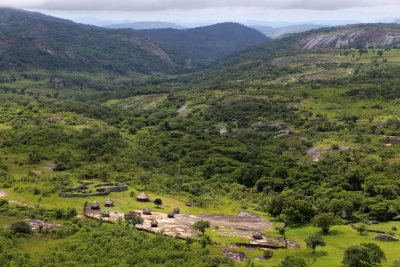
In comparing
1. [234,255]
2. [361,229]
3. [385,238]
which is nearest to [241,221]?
[234,255]

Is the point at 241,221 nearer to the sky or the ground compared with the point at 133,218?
nearer to the ground

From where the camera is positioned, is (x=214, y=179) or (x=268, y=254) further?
(x=214, y=179)

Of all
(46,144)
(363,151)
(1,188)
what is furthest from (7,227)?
(363,151)

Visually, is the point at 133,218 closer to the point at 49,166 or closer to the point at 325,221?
the point at 325,221

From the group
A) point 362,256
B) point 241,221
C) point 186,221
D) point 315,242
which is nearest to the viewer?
point 362,256

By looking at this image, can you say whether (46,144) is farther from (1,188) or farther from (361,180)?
(361,180)

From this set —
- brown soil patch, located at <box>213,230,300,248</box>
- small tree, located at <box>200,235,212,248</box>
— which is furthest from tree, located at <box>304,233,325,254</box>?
small tree, located at <box>200,235,212,248</box>

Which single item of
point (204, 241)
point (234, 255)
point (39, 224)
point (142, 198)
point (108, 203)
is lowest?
point (142, 198)

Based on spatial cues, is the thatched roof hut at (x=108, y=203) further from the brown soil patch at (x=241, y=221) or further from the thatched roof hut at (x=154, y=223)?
the brown soil patch at (x=241, y=221)
